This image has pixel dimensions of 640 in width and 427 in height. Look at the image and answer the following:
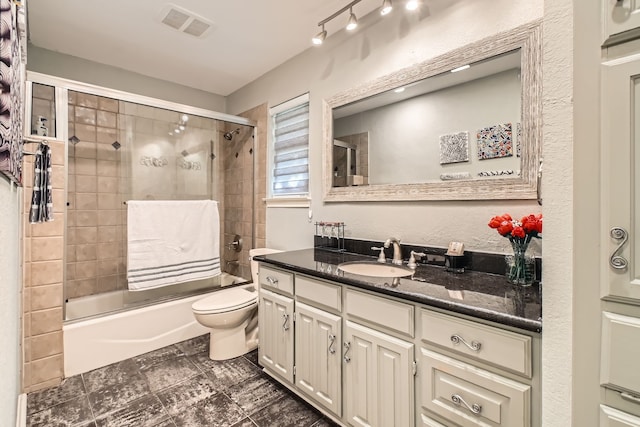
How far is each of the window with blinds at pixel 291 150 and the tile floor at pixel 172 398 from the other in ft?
5.04

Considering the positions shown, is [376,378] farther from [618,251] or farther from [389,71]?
[389,71]

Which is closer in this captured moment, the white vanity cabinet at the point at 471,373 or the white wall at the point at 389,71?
the white vanity cabinet at the point at 471,373

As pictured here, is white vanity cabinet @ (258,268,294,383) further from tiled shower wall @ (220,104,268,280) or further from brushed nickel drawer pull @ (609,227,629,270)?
brushed nickel drawer pull @ (609,227,629,270)

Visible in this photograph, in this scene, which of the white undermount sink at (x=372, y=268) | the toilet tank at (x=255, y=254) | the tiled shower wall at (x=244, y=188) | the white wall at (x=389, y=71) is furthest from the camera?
the tiled shower wall at (x=244, y=188)

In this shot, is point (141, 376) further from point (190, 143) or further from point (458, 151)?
point (458, 151)

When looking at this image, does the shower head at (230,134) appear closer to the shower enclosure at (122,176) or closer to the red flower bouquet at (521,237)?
the shower enclosure at (122,176)

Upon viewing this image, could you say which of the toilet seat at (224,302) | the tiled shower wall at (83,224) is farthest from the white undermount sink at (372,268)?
the tiled shower wall at (83,224)

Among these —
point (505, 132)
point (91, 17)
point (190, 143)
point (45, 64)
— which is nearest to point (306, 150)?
point (190, 143)

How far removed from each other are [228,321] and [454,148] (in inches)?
76.6

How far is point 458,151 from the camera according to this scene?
163 cm

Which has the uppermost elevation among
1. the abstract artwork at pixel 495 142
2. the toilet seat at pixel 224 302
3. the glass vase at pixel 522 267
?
the abstract artwork at pixel 495 142

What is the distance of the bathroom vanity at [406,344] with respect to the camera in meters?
0.93

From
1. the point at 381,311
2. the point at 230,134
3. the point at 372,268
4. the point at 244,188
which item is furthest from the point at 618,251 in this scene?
the point at 230,134

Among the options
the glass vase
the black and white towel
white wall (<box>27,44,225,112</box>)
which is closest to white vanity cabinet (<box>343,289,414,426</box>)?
the glass vase
